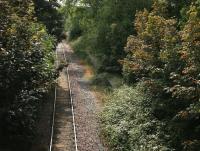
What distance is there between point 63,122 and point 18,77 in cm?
606

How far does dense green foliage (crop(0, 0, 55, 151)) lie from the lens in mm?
17328

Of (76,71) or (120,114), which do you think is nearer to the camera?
(120,114)

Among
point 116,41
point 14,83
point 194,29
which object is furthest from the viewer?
point 116,41

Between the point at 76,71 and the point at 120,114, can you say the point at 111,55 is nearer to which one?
the point at 76,71

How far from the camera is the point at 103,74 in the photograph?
114 ft

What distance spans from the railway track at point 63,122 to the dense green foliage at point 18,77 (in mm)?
1811

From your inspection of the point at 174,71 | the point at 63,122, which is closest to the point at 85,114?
the point at 63,122

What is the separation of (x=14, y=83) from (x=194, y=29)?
6.95 m

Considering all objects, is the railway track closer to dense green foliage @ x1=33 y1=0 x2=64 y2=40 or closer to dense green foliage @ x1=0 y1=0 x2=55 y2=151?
dense green foliage @ x1=0 y1=0 x2=55 y2=151

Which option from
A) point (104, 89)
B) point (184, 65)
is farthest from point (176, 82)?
point (104, 89)

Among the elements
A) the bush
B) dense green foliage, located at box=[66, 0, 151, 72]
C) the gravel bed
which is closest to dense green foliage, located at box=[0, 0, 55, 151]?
the gravel bed

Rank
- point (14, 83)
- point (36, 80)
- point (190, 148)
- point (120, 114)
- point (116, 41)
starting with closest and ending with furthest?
point (190, 148), point (14, 83), point (36, 80), point (120, 114), point (116, 41)

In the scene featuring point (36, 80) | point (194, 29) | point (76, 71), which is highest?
point (194, 29)

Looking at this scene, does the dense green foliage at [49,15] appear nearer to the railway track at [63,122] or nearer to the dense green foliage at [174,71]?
the railway track at [63,122]
